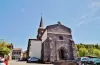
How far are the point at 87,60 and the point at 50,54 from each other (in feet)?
64.0

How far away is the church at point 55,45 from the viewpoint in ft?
132

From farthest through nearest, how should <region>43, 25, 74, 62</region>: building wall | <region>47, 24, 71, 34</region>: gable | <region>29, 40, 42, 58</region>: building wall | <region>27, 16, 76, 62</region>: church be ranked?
<region>29, 40, 42, 58</region>: building wall < <region>47, 24, 71, 34</region>: gable < <region>27, 16, 76, 62</region>: church < <region>43, 25, 74, 62</region>: building wall

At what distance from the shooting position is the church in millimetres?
40188

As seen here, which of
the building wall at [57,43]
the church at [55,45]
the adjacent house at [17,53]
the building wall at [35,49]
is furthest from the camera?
the adjacent house at [17,53]

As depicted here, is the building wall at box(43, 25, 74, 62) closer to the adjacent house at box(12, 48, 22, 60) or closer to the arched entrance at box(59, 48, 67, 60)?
the arched entrance at box(59, 48, 67, 60)

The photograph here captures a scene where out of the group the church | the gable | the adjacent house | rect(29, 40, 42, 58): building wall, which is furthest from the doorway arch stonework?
the adjacent house

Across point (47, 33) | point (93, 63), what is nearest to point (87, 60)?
point (93, 63)

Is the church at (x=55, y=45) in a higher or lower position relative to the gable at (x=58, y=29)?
lower

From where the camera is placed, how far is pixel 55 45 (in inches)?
1628

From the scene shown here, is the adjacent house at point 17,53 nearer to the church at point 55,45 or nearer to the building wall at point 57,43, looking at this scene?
the church at point 55,45

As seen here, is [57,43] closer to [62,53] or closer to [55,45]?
[55,45]

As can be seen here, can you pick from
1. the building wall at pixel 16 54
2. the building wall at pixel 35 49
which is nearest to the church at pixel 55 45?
the building wall at pixel 35 49

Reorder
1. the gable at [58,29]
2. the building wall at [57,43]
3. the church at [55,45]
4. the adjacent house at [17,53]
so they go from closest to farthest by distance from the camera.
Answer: the building wall at [57,43] < the church at [55,45] < the gable at [58,29] < the adjacent house at [17,53]

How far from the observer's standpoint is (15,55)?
10406cm
